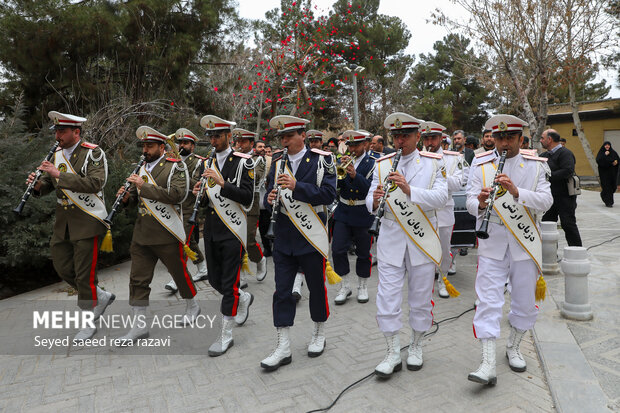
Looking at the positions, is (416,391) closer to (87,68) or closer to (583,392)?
(583,392)

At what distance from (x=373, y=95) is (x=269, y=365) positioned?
27.5 meters

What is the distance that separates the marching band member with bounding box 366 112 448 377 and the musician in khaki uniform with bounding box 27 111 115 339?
10.2ft

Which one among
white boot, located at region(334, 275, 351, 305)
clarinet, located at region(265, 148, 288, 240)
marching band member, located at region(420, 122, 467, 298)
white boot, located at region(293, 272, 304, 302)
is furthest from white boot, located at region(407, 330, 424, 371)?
white boot, located at region(293, 272, 304, 302)

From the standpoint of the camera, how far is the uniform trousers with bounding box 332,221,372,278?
603cm

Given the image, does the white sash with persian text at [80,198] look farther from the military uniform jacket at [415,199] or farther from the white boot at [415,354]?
the white boot at [415,354]

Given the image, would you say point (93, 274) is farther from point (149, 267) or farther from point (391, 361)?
point (391, 361)

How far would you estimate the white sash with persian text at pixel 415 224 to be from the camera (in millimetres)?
3930

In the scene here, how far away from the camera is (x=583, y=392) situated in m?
3.50

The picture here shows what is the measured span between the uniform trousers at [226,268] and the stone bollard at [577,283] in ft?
12.4

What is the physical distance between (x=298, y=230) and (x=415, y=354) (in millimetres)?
1594

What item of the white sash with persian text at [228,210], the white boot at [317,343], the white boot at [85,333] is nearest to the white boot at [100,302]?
the white boot at [85,333]

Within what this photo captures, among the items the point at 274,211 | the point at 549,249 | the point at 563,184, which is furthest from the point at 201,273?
the point at 563,184

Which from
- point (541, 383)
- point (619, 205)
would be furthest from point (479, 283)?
point (619, 205)

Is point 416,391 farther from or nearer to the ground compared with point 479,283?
nearer to the ground
